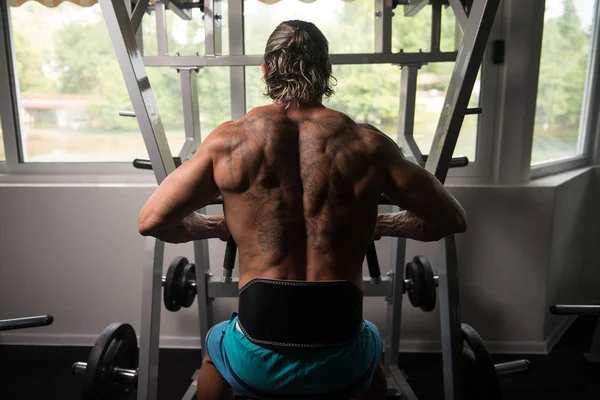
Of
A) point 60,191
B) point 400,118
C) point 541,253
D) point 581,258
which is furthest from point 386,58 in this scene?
point 581,258

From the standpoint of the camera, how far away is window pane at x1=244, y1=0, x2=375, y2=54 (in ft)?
7.56

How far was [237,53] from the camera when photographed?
82.1 inches

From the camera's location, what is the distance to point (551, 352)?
8.11 feet

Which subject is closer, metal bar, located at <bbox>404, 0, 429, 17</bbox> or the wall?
metal bar, located at <bbox>404, 0, 429, 17</bbox>

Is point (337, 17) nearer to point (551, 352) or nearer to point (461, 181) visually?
point (461, 181)

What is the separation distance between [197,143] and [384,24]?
76 cm

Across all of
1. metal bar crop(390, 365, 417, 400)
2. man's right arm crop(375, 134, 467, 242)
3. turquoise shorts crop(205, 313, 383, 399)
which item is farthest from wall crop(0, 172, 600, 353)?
turquoise shorts crop(205, 313, 383, 399)

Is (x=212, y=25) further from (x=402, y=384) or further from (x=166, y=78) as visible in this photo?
(x=402, y=384)

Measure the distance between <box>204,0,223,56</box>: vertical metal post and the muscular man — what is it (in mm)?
611

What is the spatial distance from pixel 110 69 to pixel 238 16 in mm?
780

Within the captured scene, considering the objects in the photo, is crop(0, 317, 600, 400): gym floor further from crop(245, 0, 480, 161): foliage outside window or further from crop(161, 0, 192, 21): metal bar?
crop(161, 0, 192, 21): metal bar

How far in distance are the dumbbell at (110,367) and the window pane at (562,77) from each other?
195 cm

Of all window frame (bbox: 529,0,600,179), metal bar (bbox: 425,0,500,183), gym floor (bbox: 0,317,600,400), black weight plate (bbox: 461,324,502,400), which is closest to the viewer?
metal bar (bbox: 425,0,500,183)

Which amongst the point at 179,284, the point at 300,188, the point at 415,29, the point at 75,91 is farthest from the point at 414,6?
the point at 75,91
